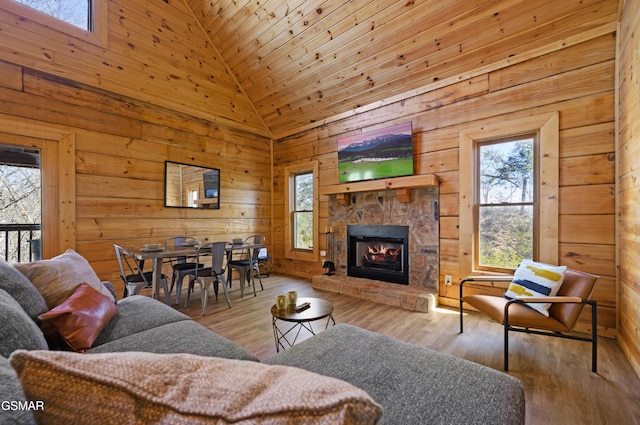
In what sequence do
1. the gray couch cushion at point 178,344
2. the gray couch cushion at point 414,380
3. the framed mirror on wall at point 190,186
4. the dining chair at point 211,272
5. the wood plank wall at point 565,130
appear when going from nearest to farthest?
the gray couch cushion at point 414,380
the gray couch cushion at point 178,344
the wood plank wall at point 565,130
the dining chair at point 211,272
the framed mirror on wall at point 190,186

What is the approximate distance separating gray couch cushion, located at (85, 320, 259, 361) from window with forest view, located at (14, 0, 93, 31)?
4.18m

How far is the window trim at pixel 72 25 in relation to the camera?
122 inches

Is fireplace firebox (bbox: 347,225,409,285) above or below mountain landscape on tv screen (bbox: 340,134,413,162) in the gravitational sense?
below

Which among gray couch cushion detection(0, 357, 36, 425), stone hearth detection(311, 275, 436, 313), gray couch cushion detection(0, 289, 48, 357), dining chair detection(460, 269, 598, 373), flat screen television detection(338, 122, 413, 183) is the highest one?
flat screen television detection(338, 122, 413, 183)

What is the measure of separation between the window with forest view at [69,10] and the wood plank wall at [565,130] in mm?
4439

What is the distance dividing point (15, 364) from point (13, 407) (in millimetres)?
70

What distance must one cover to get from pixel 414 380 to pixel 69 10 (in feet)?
17.6

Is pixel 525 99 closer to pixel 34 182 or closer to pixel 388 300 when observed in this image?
pixel 388 300

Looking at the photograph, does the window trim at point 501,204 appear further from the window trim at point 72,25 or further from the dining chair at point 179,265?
the window trim at point 72,25

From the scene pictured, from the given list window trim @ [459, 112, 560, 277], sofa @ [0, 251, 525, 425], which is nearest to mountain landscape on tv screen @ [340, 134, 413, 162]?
window trim @ [459, 112, 560, 277]

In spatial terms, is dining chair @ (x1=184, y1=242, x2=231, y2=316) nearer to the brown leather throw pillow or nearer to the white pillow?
the brown leather throw pillow

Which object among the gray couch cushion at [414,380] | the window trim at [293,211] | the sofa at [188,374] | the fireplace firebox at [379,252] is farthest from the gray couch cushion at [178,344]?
the window trim at [293,211]

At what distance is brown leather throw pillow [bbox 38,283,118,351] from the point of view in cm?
146

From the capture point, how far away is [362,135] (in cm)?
433
